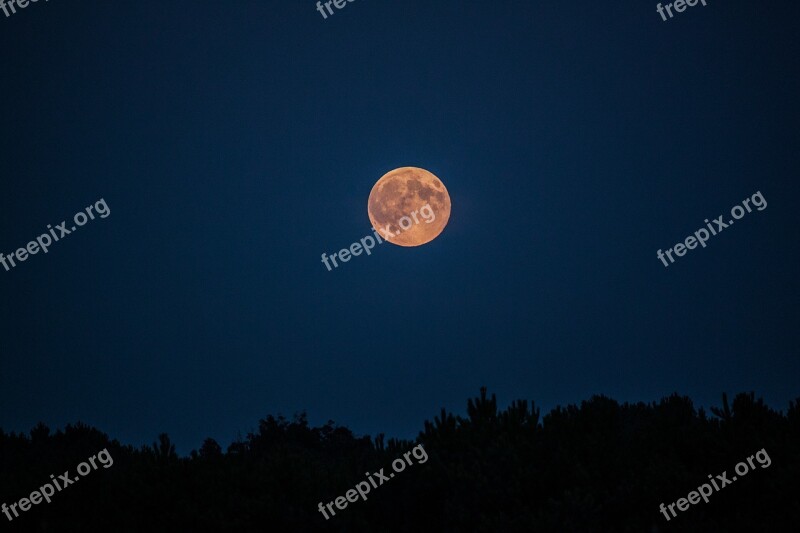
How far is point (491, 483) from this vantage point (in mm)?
9406

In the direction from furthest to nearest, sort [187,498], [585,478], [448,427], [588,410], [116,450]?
[116,450] → [588,410] → [448,427] → [187,498] → [585,478]

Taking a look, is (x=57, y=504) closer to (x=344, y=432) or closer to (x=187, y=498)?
(x=187, y=498)

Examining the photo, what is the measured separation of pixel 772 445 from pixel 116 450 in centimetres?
1621

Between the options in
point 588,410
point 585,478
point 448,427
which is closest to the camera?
point 585,478

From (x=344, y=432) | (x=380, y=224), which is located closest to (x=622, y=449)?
(x=344, y=432)

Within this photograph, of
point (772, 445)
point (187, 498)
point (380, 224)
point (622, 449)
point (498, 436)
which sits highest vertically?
point (380, 224)

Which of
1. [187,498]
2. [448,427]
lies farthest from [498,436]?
[187,498]

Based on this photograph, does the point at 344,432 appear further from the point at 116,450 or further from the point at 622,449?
the point at 622,449

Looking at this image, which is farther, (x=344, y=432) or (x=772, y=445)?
(x=344, y=432)

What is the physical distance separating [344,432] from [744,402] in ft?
60.3

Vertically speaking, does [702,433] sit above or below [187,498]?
below

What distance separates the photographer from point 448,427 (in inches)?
436

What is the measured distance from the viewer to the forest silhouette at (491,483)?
28.5 feet

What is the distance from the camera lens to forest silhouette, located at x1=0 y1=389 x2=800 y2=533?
8.68 metres
